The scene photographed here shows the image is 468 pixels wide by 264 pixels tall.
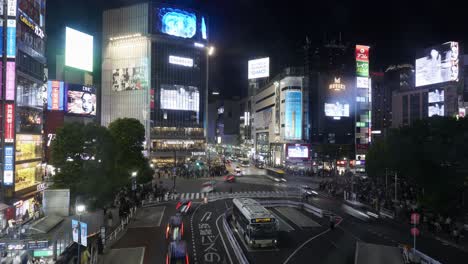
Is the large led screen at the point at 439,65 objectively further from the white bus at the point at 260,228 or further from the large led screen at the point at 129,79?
the white bus at the point at 260,228

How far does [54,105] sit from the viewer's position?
159ft

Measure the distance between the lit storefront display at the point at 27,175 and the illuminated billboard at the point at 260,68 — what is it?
74.3 meters

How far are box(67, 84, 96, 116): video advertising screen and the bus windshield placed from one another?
4057 centimetres

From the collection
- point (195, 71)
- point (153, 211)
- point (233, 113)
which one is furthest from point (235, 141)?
point (153, 211)

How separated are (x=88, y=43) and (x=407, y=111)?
107m

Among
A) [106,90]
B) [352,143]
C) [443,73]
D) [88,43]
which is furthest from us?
[106,90]

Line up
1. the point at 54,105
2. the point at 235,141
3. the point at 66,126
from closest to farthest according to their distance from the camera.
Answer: the point at 66,126 < the point at 54,105 < the point at 235,141

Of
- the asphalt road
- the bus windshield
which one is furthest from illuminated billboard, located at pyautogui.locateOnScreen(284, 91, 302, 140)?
the bus windshield

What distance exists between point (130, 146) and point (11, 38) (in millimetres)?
14168

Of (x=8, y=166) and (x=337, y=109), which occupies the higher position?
(x=337, y=109)

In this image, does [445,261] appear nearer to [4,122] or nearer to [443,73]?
[4,122]

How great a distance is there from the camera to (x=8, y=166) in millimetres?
27062

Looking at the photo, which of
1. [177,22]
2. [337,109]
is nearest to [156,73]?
[177,22]

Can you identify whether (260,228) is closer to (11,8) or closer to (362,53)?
(11,8)
